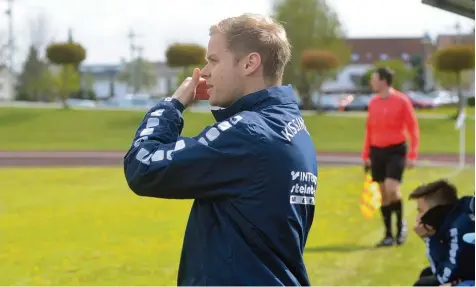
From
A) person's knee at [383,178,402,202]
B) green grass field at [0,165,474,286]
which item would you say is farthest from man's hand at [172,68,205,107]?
person's knee at [383,178,402,202]

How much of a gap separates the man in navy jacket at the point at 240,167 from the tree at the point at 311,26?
64.7 metres

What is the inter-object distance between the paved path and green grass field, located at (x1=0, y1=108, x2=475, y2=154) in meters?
3.61

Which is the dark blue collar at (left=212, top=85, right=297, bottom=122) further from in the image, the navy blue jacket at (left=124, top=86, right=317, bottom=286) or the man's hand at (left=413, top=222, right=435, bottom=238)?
the man's hand at (left=413, top=222, right=435, bottom=238)


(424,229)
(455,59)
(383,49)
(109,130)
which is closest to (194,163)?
(424,229)

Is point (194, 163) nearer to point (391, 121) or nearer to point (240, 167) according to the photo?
point (240, 167)

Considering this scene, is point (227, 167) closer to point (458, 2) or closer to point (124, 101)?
point (458, 2)

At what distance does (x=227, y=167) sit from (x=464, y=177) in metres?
17.6

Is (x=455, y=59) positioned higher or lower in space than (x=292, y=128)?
lower

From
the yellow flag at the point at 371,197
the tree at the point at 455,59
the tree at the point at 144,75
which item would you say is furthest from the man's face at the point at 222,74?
the tree at the point at 144,75

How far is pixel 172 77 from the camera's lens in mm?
153875

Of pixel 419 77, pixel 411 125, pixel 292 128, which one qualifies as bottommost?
pixel 419 77

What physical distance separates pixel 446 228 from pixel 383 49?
13117 centimetres

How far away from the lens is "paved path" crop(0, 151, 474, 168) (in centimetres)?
2669

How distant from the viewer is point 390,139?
411 inches
